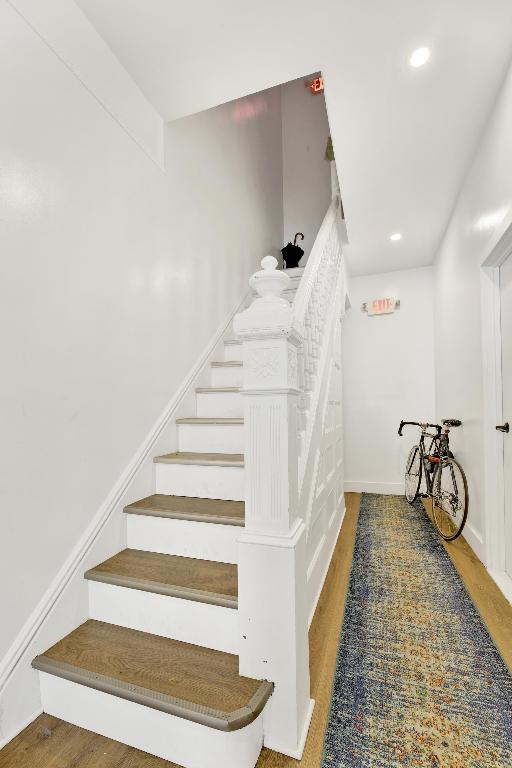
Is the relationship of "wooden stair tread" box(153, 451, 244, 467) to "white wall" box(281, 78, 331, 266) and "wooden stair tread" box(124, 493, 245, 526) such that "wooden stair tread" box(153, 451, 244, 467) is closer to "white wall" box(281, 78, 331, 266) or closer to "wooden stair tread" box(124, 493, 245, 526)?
"wooden stair tread" box(124, 493, 245, 526)

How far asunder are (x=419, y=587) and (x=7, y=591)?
2101 millimetres

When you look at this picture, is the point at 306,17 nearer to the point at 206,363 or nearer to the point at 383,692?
the point at 206,363

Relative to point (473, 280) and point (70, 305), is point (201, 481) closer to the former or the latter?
point (70, 305)

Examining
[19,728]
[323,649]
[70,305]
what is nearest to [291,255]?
[70,305]

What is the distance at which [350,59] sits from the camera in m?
1.82

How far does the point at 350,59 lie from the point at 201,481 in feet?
7.27

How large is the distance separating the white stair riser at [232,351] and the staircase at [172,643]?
3.91 ft

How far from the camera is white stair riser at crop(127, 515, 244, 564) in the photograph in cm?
160

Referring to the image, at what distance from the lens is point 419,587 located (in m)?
2.21

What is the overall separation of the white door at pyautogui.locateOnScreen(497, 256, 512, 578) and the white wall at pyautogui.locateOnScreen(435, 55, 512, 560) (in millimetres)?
190

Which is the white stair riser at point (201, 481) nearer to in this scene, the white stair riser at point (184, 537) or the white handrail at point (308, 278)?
the white stair riser at point (184, 537)

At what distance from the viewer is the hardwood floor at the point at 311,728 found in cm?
114

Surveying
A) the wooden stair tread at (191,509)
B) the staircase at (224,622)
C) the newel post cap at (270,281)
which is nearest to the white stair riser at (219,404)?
the wooden stair tread at (191,509)

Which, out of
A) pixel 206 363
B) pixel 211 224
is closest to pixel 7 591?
pixel 206 363
